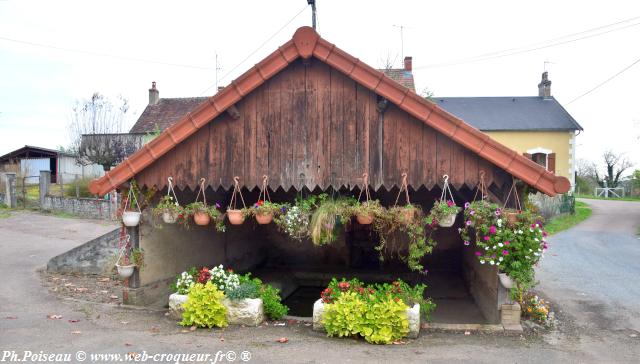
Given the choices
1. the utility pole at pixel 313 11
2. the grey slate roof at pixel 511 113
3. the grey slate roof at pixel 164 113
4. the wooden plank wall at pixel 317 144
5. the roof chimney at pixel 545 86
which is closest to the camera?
the wooden plank wall at pixel 317 144

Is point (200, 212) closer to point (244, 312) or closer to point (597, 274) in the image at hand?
point (244, 312)

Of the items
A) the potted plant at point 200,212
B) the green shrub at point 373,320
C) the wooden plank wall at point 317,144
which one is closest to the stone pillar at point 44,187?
the wooden plank wall at point 317,144

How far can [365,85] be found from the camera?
19.6 feet

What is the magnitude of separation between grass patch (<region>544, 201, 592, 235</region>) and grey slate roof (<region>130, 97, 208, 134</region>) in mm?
18419

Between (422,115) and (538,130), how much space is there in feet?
68.4

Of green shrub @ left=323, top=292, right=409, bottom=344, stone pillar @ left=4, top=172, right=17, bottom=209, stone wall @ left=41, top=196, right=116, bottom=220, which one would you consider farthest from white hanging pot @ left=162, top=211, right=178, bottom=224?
stone pillar @ left=4, top=172, right=17, bottom=209

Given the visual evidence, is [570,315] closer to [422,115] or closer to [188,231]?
[422,115]

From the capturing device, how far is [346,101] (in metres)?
6.32

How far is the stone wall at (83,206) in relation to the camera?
19.8m

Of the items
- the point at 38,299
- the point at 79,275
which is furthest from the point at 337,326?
the point at 79,275

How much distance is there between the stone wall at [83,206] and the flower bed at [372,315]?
53.2 feet

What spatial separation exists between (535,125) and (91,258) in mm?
22045

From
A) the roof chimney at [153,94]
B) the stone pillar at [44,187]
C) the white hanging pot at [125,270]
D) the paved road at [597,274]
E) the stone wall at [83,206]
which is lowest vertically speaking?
the paved road at [597,274]

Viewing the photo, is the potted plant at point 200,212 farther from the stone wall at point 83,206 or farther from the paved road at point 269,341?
the stone wall at point 83,206
